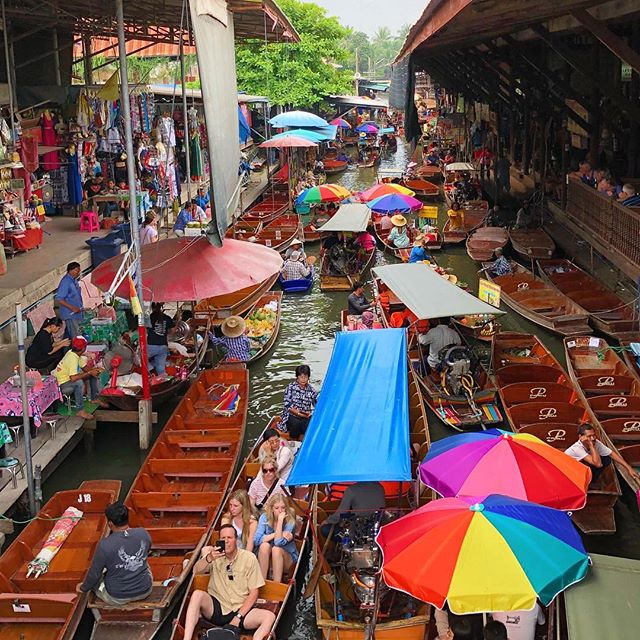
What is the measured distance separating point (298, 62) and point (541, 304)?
82.6 feet

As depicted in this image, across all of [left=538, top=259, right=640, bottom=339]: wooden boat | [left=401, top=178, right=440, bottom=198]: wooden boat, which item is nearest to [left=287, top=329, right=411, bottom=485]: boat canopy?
[left=538, top=259, right=640, bottom=339]: wooden boat

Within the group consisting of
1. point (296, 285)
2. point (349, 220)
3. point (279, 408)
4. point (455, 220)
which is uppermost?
point (349, 220)

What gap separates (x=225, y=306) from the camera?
16484mm

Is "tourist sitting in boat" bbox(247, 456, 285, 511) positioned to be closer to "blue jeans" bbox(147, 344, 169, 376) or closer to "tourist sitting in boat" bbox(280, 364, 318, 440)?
"tourist sitting in boat" bbox(280, 364, 318, 440)

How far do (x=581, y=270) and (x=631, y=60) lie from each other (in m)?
6.42

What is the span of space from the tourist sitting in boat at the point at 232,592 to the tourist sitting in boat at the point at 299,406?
3736 mm

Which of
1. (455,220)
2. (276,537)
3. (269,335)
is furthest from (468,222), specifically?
(276,537)

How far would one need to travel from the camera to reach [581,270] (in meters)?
17.5

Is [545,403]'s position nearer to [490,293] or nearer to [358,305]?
[490,293]

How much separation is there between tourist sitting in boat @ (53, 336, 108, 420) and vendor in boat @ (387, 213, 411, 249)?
12.3m

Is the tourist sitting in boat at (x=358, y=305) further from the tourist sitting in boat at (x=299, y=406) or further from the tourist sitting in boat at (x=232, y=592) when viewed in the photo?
the tourist sitting in boat at (x=232, y=592)

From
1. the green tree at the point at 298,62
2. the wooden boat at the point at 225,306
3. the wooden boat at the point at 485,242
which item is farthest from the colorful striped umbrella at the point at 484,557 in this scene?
the green tree at the point at 298,62

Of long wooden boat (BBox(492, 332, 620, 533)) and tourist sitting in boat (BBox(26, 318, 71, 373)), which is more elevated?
tourist sitting in boat (BBox(26, 318, 71, 373))

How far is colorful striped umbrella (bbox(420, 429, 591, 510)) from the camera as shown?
23.9 feet
